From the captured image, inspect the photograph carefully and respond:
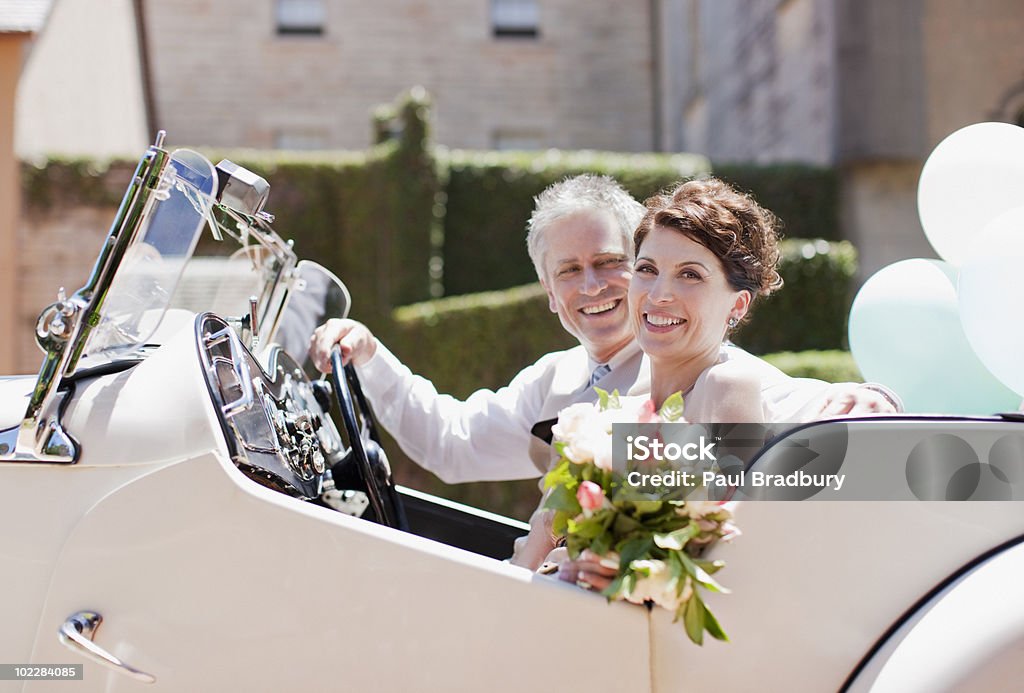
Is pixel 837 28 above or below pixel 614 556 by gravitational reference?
above

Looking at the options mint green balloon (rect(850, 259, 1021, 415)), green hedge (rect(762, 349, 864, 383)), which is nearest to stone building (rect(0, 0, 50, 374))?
green hedge (rect(762, 349, 864, 383))

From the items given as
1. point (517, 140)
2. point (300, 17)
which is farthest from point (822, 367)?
point (300, 17)

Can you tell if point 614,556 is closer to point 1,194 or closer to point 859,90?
point 1,194

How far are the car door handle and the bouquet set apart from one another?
2.53ft

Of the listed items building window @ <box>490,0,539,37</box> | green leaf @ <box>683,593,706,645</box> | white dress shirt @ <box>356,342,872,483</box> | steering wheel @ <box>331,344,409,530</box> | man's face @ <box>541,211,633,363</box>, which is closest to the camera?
green leaf @ <box>683,593,706,645</box>

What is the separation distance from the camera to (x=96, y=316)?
76.3 inches

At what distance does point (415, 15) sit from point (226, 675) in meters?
17.1

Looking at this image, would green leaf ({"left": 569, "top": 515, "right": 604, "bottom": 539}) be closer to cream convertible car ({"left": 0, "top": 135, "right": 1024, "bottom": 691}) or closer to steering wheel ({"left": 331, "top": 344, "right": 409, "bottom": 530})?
cream convertible car ({"left": 0, "top": 135, "right": 1024, "bottom": 691})

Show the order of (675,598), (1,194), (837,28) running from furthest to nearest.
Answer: (837,28)
(1,194)
(675,598)

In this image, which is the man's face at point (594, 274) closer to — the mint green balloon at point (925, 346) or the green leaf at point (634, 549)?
the mint green balloon at point (925, 346)

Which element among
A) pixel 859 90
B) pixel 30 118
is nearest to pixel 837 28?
pixel 859 90

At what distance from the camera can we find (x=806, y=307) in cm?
1077

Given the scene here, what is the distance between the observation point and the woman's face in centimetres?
212

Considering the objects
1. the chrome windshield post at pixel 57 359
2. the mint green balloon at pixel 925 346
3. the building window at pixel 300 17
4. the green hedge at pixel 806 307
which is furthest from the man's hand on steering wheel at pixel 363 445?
the building window at pixel 300 17
